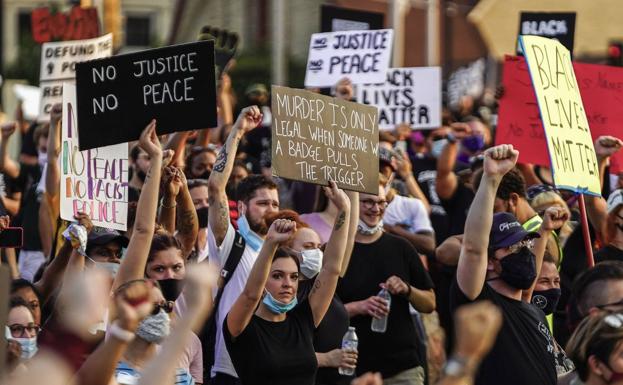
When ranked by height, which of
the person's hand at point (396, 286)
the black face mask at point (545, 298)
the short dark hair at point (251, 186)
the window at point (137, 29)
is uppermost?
the short dark hair at point (251, 186)

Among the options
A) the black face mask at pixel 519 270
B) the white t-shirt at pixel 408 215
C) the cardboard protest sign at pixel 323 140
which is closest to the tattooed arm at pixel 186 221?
the cardboard protest sign at pixel 323 140

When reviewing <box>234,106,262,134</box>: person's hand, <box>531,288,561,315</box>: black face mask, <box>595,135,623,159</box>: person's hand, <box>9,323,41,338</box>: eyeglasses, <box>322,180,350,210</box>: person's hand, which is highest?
<box>234,106,262,134</box>: person's hand

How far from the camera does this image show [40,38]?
1474 centimetres

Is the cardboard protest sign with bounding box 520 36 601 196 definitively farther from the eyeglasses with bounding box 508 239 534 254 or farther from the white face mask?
the white face mask

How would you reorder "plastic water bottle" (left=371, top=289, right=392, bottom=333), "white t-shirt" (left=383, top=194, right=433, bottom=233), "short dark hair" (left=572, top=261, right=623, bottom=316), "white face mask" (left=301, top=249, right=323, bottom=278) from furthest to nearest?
"white t-shirt" (left=383, top=194, right=433, bottom=233) → "plastic water bottle" (left=371, top=289, right=392, bottom=333) → "white face mask" (left=301, top=249, right=323, bottom=278) → "short dark hair" (left=572, top=261, right=623, bottom=316)

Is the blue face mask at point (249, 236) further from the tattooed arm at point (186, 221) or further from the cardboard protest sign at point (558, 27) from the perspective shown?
the cardboard protest sign at point (558, 27)

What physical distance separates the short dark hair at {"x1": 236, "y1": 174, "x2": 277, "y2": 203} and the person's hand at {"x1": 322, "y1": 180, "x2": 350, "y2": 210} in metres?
0.92

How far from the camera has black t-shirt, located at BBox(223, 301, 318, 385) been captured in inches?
300

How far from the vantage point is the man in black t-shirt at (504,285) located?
7.38m

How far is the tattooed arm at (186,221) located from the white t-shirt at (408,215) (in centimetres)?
244

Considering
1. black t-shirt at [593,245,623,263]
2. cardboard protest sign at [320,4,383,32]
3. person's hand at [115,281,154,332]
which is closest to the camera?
person's hand at [115,281,154,332]

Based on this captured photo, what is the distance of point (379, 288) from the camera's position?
9.35m

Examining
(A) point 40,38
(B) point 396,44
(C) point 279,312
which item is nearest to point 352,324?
(C) point 279,312

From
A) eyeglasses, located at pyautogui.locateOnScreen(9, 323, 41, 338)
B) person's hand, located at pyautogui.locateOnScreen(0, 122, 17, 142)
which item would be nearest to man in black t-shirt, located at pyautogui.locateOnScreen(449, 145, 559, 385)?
eyeglasses, located at pyautogui.locateOnScreen(9, 323, 41, 338)
